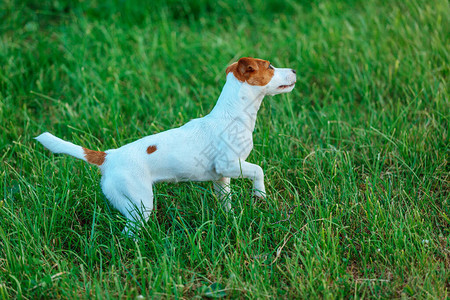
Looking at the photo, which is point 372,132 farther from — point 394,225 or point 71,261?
point 71,261

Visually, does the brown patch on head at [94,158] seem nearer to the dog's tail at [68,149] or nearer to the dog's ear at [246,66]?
the dog's tail at [68,149]

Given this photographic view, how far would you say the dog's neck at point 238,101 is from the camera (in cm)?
296

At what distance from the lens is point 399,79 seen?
181 inches

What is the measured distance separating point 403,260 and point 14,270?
7.05ft

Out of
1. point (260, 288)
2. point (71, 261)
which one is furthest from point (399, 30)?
point (71, 261)

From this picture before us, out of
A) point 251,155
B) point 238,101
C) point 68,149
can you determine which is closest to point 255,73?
point 238,101

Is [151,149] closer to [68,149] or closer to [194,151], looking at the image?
[194,151]

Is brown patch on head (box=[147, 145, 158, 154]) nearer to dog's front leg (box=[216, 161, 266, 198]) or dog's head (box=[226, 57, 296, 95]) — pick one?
dog's front leg (box=[216, 161, 266, 198])

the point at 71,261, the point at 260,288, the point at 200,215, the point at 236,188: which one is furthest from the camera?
the point at 236,188

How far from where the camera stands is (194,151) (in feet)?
9.52

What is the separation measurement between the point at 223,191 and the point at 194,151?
0.42 metres

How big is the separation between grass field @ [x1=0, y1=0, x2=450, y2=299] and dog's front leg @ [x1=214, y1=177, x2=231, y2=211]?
58 millimetres

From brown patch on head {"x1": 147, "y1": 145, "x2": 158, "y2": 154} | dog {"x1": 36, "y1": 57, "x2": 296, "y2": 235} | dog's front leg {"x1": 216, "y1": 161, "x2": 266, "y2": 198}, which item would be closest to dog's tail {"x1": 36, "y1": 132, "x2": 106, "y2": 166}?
dog {"x1": 36, "y1": 57, "x2": 296, "y2": 235}

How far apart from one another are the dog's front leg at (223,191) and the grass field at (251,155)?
0.19 ft
